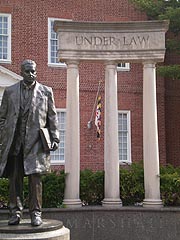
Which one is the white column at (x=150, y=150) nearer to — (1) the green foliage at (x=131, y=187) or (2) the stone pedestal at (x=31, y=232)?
(1) the green foliage at (x=131, y=187)

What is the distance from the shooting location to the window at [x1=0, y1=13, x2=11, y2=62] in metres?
19.9

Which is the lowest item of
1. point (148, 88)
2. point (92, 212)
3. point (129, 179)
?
point (92, 212)

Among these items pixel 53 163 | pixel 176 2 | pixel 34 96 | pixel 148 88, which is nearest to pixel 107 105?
pixel 148 88

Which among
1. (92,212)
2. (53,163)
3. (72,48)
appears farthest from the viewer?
(53,163)

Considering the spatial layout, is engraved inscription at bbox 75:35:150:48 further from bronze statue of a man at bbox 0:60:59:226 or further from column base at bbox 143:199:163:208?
bronze statue of a man at bbox 0:60:59:226

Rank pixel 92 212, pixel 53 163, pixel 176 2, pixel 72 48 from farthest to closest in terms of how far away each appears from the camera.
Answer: pixel 53 163 → pixel 176 2 → pixel 72 48 → pixel 92 212

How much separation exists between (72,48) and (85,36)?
486 millimetres

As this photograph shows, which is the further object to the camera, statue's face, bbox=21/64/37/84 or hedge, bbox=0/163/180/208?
hedge, bbox=0/163/180/208

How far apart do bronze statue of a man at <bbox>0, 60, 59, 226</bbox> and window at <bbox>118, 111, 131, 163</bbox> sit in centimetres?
1379

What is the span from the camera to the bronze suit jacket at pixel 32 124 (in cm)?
674

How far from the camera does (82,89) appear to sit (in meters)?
20.3

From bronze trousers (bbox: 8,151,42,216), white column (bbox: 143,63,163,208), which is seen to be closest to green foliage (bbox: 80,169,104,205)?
white column (bbox: 143,63,163,208)

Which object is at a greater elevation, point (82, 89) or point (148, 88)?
point (82, 89)

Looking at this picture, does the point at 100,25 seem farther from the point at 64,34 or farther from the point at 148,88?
the point at 148,88
